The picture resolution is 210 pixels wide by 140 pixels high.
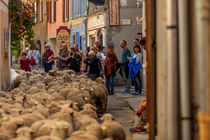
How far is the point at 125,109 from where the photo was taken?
1383 cm

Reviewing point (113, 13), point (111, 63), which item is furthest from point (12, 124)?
point (113, 13)

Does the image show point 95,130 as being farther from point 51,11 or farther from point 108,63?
point 51,11

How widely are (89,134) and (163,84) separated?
4.16 ft

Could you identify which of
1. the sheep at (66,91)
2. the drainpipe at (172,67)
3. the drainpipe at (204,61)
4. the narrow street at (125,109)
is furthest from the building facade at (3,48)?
the drainpipe at (204,61)

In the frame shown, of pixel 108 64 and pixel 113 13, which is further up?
pixel 113 13

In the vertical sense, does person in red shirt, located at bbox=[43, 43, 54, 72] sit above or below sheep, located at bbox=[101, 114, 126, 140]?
above

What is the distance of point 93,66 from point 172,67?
11.4 meters

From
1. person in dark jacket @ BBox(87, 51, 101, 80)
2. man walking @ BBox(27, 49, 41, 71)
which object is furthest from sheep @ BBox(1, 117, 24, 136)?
man walking @ BBox(27, 49, 41, 71)

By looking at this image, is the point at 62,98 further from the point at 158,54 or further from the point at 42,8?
the point at 42,8

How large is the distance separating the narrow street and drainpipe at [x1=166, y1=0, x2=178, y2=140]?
3285 millimetres

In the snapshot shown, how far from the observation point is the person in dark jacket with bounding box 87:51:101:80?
16438 mm

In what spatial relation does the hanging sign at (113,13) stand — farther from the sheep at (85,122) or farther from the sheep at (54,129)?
the sheep at (54,129)

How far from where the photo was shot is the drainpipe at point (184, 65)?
495 centimetres

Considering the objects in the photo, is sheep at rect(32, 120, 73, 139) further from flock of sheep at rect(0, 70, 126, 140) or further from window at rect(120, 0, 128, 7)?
window at rect(120, 0, 128, 7)
